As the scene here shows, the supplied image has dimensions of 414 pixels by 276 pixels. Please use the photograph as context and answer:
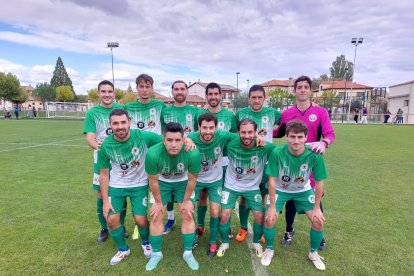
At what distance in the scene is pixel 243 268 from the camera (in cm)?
316

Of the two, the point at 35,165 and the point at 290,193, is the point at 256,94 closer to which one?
the point at 290,193

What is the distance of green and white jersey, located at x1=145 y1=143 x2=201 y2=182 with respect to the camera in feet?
10.2

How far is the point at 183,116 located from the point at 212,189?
43.7 inches

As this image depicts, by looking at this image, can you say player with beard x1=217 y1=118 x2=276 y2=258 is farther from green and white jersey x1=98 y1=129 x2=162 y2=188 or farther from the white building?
the white building

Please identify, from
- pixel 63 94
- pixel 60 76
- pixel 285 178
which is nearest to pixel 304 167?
pixel 285 178

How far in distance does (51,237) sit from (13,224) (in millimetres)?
877

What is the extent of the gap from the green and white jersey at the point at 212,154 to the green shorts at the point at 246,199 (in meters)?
0.26

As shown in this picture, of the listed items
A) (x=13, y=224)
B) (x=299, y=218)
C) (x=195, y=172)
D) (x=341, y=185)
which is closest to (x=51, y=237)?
(x=13, y=224)

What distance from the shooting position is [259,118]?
12.6 feet

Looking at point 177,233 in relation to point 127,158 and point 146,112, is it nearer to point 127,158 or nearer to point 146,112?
point 127,158

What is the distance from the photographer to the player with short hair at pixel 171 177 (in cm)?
310

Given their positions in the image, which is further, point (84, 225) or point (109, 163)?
point (84, 225)

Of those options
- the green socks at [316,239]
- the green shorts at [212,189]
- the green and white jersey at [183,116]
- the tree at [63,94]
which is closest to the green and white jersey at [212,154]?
the green shorts at [212,189]

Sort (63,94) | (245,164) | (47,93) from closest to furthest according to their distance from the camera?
(245,164), (63,94), (47,93)
